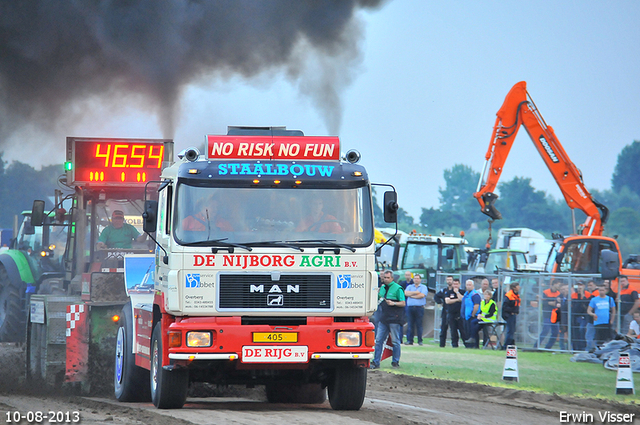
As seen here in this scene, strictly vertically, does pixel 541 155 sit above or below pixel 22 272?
above

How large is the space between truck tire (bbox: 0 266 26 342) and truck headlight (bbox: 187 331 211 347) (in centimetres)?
1092

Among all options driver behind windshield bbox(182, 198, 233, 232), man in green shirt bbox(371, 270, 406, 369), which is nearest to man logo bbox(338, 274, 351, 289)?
driver behind windshield bbox(182, 198, 233, 232)

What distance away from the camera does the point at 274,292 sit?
33.0 ft

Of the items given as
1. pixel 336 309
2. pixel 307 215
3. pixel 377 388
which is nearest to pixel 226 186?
pixel 307 215

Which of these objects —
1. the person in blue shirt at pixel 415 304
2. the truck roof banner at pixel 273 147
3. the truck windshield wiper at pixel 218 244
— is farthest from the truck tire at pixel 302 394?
the person in blue shirt at pixel 415 304

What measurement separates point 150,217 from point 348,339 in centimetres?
262

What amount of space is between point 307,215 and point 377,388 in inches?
204

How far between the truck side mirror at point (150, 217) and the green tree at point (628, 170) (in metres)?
103

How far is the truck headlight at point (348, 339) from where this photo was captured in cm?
1014

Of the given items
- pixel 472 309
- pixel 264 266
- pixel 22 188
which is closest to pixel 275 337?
pixel 264 266

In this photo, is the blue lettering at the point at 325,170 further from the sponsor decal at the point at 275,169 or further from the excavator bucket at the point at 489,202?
the excavator bucket at the point at 489,202

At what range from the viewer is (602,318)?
19297 mm

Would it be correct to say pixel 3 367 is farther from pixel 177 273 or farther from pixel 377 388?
pixel 177 273

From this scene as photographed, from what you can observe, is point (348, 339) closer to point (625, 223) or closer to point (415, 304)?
point (415, 304)
